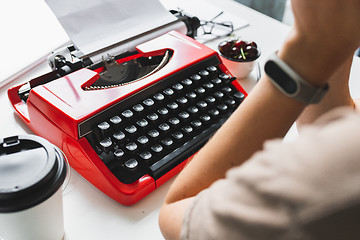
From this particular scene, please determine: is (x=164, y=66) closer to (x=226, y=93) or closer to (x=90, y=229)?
(x=226, y=93)

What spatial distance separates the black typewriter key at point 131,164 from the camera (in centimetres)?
75

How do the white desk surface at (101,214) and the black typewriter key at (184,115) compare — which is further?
the black typewriter key at (184,115)

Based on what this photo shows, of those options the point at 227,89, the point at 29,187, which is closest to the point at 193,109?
the point at 227,89

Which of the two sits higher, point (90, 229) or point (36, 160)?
point (36, 160)

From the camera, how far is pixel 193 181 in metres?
0.58

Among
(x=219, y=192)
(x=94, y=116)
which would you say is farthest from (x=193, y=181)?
(x=94, y=116)

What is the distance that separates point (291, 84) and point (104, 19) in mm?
636

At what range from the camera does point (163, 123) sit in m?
0.85

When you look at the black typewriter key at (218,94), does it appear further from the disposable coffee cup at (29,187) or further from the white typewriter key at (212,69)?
the disposable coffee cup at (29,187)

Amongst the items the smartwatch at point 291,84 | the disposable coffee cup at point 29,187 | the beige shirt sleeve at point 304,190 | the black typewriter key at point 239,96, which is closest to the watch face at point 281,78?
the smartwatch at point 291,84

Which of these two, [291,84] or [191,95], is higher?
[291,84]

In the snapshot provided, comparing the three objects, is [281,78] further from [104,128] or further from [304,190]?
[104,128]

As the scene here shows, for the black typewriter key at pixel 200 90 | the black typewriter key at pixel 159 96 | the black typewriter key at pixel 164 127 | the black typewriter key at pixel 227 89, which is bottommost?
the black typewriter key at pixel 227 89

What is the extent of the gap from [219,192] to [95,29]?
0.69 metres
